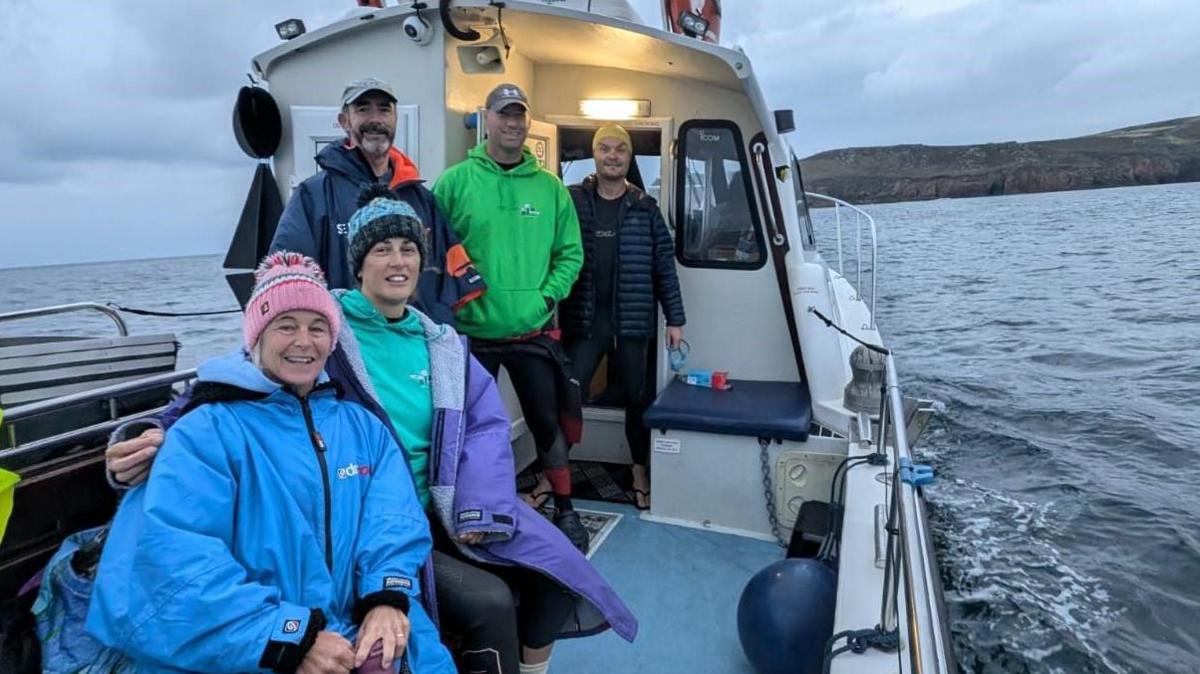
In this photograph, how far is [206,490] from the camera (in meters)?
1.43

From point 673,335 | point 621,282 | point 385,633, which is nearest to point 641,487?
point 673,335

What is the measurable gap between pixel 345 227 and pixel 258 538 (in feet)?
4.40

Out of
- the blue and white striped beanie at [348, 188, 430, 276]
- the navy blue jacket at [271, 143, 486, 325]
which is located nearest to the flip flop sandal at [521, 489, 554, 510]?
the navy blue jacket at [271, 143, 486, 325]

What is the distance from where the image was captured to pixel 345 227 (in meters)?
2.58

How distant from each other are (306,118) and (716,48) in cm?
192

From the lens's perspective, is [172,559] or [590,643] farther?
[590,643]

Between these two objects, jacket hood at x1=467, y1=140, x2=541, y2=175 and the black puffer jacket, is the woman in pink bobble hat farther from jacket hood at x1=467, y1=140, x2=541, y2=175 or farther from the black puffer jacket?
the black puffer jacket

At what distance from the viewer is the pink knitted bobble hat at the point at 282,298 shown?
1623 mm

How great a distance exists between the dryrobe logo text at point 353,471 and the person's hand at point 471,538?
33 centimetres

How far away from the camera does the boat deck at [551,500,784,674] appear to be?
8.83 ft

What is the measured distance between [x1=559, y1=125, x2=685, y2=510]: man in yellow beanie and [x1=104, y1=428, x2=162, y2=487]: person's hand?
2445 millimetres

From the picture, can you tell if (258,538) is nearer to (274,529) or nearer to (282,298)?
(274,529)

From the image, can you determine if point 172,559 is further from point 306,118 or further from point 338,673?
point 306,118

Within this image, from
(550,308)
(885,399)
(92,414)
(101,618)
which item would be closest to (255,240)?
(92,414)
